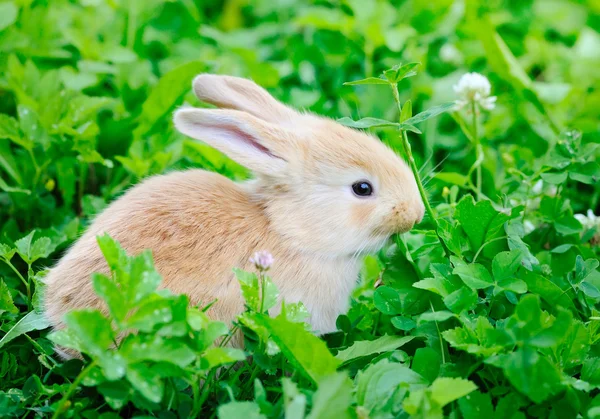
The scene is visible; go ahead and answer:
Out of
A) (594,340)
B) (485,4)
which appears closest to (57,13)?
(485,4)

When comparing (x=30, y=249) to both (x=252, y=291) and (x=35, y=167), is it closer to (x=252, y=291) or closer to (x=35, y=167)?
(x=35, y=167)

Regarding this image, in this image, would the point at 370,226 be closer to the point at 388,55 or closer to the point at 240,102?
the point at 240,102

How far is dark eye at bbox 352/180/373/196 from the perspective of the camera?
3.02 meters

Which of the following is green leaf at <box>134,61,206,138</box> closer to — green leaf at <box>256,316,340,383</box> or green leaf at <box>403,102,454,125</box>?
green leaf at <box>403,102,454,125</box>

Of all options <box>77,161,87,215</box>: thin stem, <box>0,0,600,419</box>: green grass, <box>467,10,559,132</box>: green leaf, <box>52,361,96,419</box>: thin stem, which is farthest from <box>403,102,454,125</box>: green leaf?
<box>467,10,559,132</box>: green leaf

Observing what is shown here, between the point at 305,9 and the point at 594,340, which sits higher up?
the point at 305,9

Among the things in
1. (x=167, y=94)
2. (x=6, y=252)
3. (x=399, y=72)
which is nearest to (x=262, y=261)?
(x=399, y=72)

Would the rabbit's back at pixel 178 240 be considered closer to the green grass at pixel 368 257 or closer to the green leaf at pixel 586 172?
the green grass at pixel 368 257

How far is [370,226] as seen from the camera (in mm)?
2975

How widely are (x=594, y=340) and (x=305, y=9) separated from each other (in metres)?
3.64

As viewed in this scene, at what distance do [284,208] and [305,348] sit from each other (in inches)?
33.6

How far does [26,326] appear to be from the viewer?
8.73ft

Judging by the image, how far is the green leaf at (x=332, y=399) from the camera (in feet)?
6.50

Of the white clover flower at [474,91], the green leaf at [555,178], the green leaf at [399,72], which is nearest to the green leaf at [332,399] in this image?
the green leaf at [399,72]
